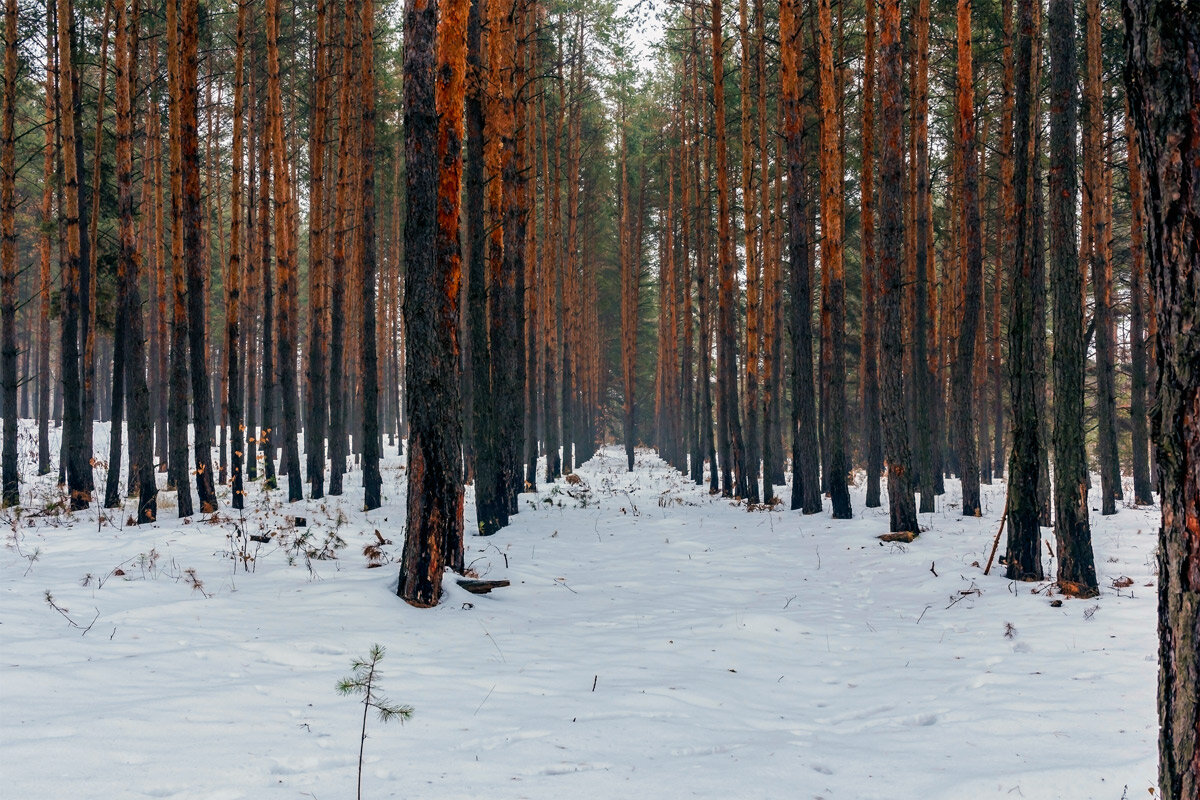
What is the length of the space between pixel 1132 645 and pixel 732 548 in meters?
5.38

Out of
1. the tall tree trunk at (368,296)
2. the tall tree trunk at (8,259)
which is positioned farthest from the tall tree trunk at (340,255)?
the tall tree trunk at (8,259)

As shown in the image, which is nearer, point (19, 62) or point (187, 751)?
point (187, 751)

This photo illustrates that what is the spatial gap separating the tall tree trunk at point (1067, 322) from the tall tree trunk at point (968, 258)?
4.21 meters

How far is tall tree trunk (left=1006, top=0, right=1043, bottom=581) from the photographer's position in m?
6.62

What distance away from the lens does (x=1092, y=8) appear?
13109 mm

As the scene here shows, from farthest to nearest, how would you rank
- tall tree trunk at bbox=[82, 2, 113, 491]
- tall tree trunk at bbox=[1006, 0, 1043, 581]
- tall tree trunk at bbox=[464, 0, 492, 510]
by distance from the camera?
1. tall tree trunk at bbox=[82, 2, 113, 491]
2. tall tree trunk at bbox=[464, 0, 492, 510]
3. tall tree trunk at bbox=[1006, 0, 1043, 581]

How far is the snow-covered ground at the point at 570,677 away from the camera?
9.88 feet

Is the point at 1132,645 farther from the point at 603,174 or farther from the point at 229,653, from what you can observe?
the point at 603,174

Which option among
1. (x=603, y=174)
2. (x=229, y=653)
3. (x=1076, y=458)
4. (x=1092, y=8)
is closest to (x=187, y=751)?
(x=229, y=653)

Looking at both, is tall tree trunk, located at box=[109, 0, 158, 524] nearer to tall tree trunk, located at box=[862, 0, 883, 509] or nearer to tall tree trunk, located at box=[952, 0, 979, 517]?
tall tree trunk, located at box=[862, 0, 883, 509]

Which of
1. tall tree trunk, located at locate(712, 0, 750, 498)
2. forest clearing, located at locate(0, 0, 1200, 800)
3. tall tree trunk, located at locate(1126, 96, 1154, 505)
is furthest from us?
tall tree trunk, located at locate(712, 0, 750, 498)

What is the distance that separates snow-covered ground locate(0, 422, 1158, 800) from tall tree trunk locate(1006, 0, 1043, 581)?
57 cm

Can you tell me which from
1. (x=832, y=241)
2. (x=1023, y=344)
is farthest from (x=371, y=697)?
(x=832, y=241)

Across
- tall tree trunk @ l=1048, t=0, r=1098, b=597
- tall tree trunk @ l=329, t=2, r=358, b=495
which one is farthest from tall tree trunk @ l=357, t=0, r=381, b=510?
tall tree trunk @ l=1048, t=0, r=1098, b=597
